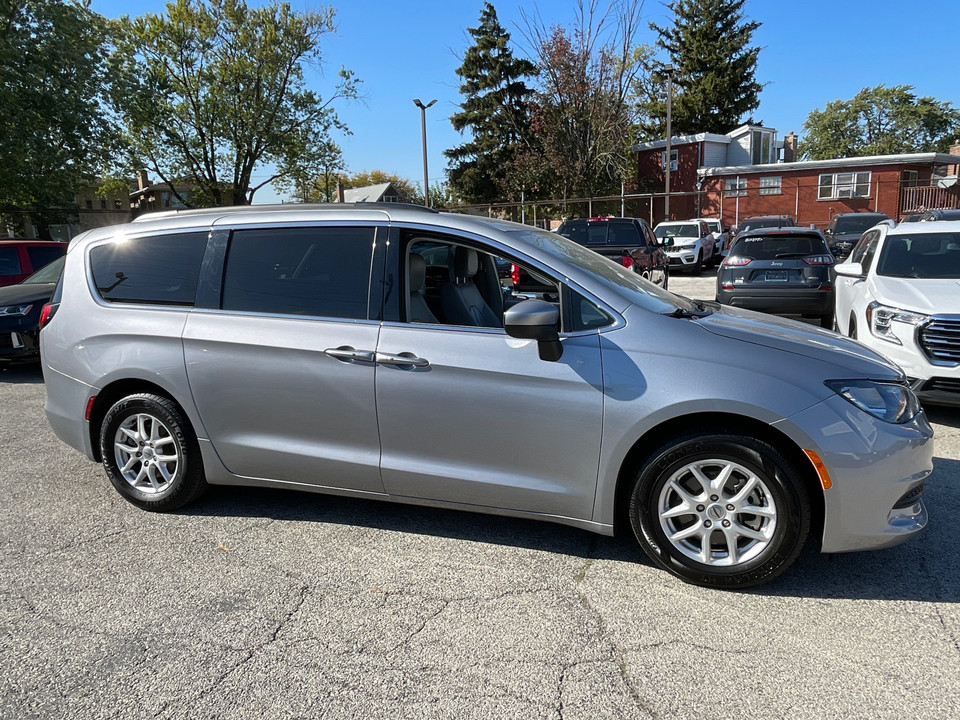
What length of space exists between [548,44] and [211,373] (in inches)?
1504

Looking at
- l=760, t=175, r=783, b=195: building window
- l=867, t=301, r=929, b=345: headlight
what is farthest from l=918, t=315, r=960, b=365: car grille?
l=760, t=175, r=783, b=195: building window

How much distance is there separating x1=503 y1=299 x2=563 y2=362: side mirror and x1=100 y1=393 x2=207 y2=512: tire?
83.3 inches

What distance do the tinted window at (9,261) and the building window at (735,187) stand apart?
31.5m

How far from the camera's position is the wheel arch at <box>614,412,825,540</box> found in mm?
3021

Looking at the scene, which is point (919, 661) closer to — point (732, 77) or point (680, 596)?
point (680, 596)

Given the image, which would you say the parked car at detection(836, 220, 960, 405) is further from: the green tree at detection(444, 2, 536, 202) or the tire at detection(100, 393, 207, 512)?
the green tree at detection(444, 2, 536, 202)

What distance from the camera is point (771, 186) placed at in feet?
110

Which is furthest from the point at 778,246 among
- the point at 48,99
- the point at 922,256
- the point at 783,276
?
the point at 48,99

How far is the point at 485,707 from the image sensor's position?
2402 millimetres

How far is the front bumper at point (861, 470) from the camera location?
291 centimetres

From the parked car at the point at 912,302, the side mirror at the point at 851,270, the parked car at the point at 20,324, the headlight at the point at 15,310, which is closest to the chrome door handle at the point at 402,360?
the parked car at the point at 912,302

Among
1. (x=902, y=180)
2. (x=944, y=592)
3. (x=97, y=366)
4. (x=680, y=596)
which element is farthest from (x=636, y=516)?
(x=902, y=180)

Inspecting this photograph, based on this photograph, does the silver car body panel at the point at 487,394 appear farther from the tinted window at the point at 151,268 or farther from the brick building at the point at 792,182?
the brick building at the point at 792,182

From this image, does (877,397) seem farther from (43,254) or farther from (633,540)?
(43,254)
